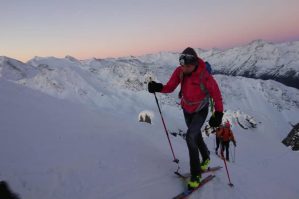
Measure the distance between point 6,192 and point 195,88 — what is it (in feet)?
15.1

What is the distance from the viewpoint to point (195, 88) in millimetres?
7652

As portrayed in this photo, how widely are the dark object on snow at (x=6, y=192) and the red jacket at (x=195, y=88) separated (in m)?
4.28

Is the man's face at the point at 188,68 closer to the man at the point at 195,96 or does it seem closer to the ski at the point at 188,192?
the man at the point at 195,96

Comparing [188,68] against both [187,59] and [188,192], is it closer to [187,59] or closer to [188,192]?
[187,59]

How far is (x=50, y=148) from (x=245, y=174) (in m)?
6.93

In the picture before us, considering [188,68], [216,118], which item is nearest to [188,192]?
[216,118]

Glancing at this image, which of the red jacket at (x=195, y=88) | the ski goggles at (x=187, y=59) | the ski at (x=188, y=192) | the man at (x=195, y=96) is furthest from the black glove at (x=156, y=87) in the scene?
the ski at (x=188, y=192)

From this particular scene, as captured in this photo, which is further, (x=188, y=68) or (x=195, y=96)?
(x=195, y=96)

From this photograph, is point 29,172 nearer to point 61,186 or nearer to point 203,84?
point 61,186

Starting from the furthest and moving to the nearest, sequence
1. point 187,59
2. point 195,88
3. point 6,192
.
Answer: point 195,88 → point 187,59 → point 6,192

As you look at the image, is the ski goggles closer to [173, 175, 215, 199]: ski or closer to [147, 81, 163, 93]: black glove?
[147, 81, 163, 93]: black glove

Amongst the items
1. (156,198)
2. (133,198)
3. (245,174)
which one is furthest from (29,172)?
(245,174)

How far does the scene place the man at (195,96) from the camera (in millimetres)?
7398

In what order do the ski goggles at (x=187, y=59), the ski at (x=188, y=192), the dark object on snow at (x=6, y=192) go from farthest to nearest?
the ski goggles at (x=187, y=59) < the ski at (x=188, y=192) < the dark object on snow at (x=6, y=192)
